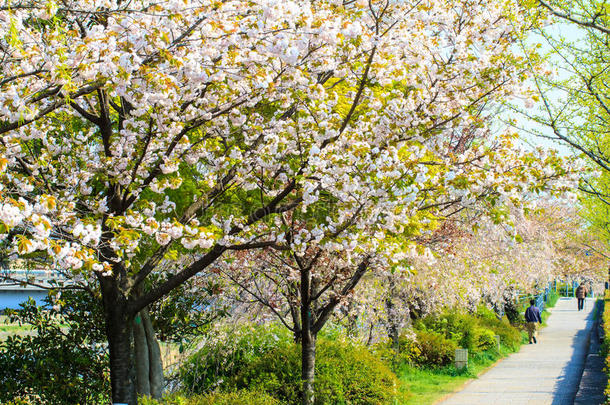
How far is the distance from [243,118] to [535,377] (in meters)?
12.4

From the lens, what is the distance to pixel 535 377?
615 inches

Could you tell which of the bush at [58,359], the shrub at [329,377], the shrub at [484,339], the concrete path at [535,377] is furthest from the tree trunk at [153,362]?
the shrub at [484,339]

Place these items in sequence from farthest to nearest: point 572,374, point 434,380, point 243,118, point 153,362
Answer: point 572,374 → point 434,380 → point 153,362 → point 243,118

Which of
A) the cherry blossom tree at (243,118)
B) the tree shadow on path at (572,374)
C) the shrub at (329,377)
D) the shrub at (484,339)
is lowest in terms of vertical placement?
the tree shadow on path at (572,374)

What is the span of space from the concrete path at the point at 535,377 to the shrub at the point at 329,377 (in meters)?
2.86

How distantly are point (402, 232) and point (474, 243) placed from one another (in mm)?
8306

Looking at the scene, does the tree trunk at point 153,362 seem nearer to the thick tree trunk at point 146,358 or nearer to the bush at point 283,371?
the thick tree trunk at point 146,358

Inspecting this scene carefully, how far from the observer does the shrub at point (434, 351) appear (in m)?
16.6

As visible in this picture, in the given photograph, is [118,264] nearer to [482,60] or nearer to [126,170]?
[126,170]

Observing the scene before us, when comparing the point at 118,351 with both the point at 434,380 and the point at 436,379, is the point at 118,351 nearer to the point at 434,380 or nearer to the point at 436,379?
the point at 434,380

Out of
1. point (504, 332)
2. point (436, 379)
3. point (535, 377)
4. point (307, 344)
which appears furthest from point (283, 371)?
point (504, 332)

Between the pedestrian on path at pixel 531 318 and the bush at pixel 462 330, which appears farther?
the pedestrian on path at pixel 531 318

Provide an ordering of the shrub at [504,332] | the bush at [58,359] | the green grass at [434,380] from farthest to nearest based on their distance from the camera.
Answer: the shrub at [504,332]
the green grass at [434,380]
the bush at [58,359]

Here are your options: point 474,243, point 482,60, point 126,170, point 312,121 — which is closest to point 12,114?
point 126,170
